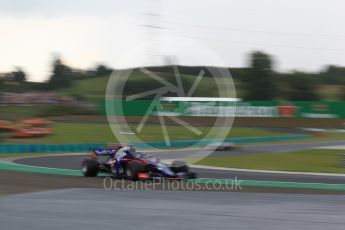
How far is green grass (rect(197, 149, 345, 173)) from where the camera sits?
2052 cm

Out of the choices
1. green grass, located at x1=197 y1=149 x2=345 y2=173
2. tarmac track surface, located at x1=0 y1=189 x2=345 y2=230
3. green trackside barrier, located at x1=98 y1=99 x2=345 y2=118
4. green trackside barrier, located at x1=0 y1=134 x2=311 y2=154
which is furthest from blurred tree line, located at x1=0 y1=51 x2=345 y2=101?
tarmac track surface, located at x1=0 y1=189 x2=345 y2=230

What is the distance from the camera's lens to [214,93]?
51.1 meters

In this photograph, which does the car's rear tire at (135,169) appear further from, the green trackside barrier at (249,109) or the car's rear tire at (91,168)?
the green trackside barrier at (249,109)

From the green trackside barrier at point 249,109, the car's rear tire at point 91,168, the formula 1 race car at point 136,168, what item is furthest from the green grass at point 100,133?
the formula 1 race car at point 136,168

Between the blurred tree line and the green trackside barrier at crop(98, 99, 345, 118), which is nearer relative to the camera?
the green trackside barrier at crop(98, 99, 345, 118)

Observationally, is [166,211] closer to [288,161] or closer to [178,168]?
[178,168]

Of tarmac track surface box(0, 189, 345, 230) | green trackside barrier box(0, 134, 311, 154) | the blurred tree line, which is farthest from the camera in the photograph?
the blurred tree line

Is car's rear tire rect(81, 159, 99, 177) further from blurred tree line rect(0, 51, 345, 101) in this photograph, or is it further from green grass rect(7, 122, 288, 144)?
blurred tree line rect(0, 51, 345, 101)

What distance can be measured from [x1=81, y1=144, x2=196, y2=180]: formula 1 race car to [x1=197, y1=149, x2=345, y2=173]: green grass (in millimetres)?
6817

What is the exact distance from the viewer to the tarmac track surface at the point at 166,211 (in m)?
6.91

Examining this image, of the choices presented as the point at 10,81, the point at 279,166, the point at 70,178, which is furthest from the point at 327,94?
the point at 70,178

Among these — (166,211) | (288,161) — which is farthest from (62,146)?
(166,211)

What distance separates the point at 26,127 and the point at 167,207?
28659 millimetres

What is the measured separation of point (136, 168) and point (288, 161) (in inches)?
455
